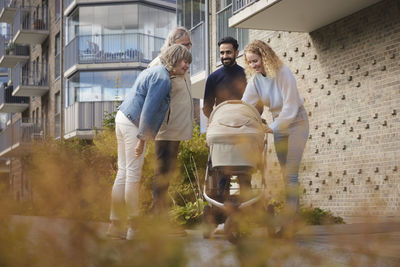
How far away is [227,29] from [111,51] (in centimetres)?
1544

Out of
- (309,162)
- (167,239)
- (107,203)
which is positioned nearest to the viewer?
(167,239)

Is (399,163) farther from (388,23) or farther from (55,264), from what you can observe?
(55,264)

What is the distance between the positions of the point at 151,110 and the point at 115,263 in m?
4.55

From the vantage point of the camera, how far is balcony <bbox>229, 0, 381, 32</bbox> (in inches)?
456

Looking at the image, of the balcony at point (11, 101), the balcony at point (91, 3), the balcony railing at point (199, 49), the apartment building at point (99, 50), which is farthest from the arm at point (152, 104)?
the balcony at point (11, 101)

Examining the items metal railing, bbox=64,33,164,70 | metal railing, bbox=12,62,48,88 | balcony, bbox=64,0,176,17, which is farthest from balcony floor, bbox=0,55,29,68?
metal railing, bbox=64,33,164,70

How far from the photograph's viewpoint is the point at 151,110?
232 inches

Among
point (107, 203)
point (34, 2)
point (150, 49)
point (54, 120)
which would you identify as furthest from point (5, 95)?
point (107, 203)

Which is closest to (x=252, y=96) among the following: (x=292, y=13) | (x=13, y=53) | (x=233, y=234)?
(x=233, y=234)

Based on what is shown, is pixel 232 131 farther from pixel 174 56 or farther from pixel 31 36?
pixel 31 36

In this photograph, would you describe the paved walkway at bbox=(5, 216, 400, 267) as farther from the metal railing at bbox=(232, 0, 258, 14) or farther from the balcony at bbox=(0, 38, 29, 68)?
the balcony at bbox=(0, 38, 29, 68)

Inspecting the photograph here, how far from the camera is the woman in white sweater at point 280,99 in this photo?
586 centimetres

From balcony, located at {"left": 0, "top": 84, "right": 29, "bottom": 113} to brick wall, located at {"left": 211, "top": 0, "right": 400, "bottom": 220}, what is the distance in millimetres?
35029

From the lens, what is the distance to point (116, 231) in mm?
1723
